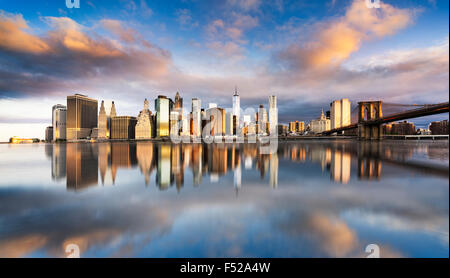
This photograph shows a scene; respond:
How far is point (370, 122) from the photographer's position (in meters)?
73.8

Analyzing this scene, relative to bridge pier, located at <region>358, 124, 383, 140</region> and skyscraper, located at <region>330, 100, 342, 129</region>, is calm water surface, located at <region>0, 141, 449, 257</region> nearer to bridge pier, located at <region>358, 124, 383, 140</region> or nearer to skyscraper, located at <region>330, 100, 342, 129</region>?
bridge pier, located at <region>358, 124, 383, 140</region>

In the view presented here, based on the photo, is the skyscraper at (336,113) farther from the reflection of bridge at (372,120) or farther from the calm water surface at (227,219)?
the calm water surface at (227,219)

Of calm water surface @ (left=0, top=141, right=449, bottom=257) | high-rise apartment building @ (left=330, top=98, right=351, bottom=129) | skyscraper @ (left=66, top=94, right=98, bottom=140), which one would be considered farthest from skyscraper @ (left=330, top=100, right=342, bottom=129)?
skyscraper @ (left=66, top=94, right=98, bottom=140)

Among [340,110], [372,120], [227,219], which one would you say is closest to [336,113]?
[340,110]

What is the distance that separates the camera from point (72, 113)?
17812 centimetres

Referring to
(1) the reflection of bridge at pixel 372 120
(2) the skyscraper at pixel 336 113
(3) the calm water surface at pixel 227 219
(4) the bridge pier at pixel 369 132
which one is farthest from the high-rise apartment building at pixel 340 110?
(3) the calm water surface at pixel 227 219

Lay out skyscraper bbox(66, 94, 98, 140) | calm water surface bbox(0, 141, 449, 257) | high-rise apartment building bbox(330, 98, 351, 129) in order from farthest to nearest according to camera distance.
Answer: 1. skyscraper bbox(66, 94, 98, 140)
2. high-rise apartment building bbox(330, 98, 351, 129)
3. calm water surface bbox(0, 141, 449, 257)

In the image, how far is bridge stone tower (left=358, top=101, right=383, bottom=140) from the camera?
254 ft

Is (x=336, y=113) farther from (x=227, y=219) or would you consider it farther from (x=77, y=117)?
(x=77, y=117)

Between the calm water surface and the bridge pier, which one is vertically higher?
the bridge pier

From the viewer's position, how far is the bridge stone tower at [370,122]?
77.5 metres
